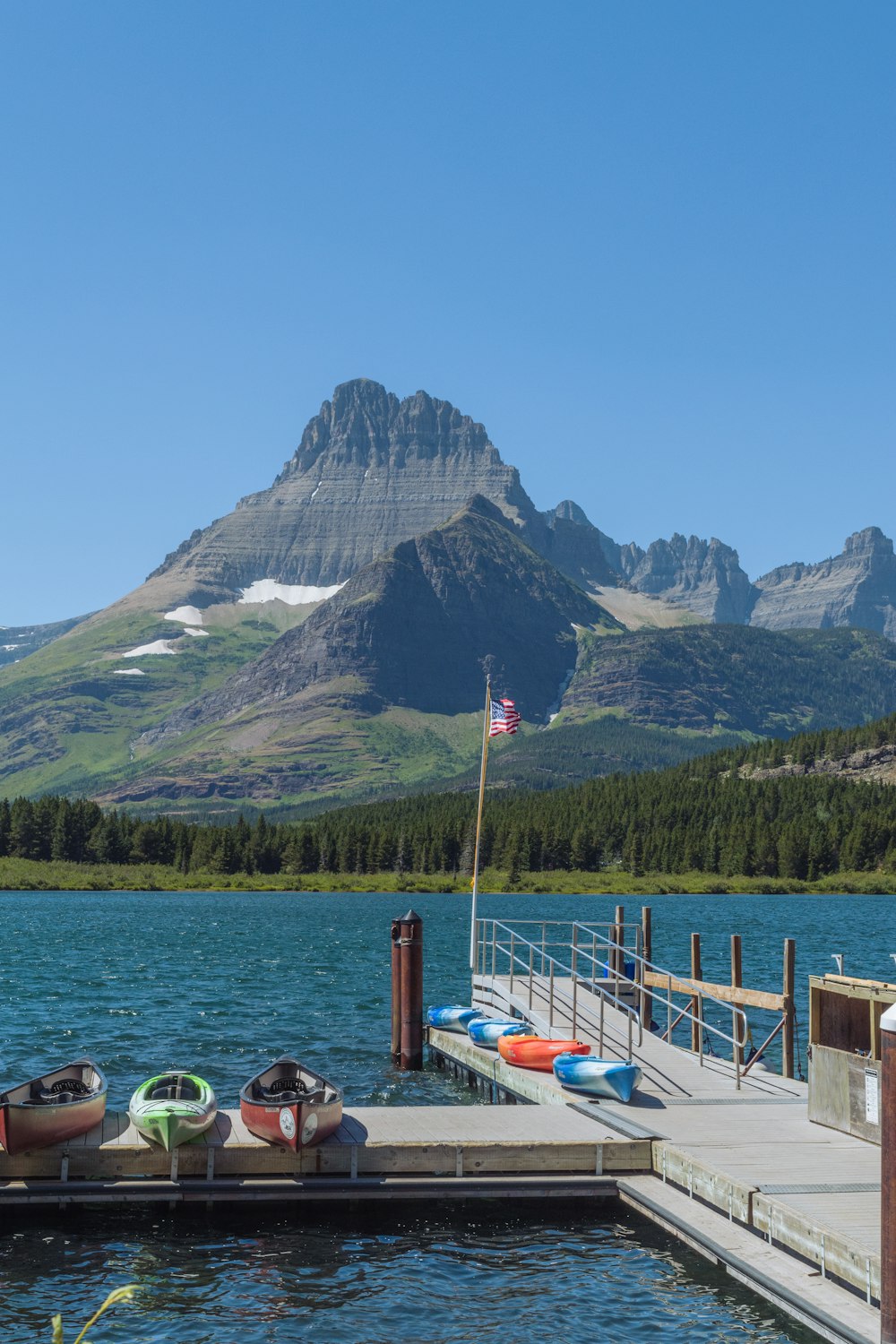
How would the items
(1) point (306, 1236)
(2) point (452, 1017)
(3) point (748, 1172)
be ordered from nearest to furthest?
(3) point (748, 1172) → (1) point (306, 1236) → (2) point (452, 1017)

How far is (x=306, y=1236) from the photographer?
88.2ft

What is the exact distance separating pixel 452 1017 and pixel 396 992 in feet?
17.0

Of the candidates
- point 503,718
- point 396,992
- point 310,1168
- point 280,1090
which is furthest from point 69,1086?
point 503,718

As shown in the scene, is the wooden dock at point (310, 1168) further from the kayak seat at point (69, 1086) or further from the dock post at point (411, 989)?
the dock post at point (411, 989)

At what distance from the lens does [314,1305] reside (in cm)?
2333

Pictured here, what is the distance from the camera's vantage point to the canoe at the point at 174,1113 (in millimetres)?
28188

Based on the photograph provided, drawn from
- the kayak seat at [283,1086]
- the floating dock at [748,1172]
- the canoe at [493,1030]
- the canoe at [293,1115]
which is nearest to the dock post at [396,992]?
the canoe at [493,1030]

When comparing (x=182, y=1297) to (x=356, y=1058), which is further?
(x=356, y=1058)

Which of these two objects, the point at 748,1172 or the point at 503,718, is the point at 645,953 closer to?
the point at 503,718

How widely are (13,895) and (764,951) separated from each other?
12494 cm

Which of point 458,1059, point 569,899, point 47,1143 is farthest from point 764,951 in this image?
point 569,899

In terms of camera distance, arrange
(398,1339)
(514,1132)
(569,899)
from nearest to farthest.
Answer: (398,1339) < (514,1132) < (569,899)

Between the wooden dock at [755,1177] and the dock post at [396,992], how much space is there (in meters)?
4.50

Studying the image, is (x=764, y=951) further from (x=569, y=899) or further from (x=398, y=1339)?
(x=569, y=899)
